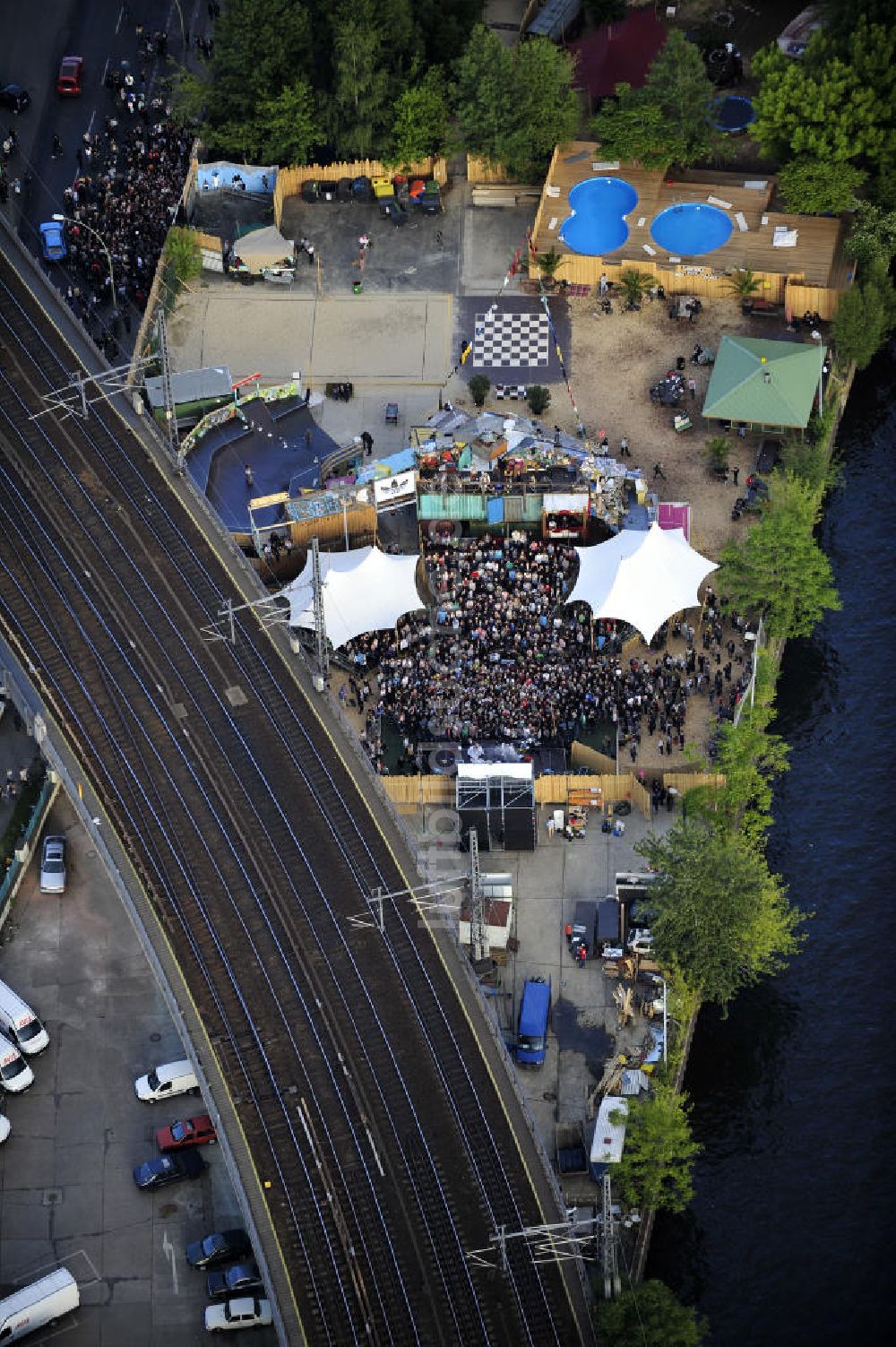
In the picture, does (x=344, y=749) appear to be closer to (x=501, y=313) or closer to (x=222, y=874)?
(x=222, y=874)

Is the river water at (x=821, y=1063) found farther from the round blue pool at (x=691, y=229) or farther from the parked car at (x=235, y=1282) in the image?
the round blue pool at (x=691, y=229)

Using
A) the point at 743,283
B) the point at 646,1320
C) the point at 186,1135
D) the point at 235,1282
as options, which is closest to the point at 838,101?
the point at 743,283

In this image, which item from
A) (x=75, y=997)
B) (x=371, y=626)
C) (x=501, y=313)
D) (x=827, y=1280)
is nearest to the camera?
(x=827, y=1280)

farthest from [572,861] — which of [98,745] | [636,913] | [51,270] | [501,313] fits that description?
[51,270]

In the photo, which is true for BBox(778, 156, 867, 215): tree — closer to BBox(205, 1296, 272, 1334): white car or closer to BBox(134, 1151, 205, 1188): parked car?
BBox(134, 1151, 205, 1188): parked car

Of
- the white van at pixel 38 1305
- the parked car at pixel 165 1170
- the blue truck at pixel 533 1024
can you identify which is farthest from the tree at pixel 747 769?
the white van at pixel 38 1305

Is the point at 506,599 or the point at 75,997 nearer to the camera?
the point at 75,997

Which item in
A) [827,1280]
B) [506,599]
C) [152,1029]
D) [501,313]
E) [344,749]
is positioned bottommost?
[827,1280]

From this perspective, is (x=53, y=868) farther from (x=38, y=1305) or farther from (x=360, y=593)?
(x=38, y=1305)
